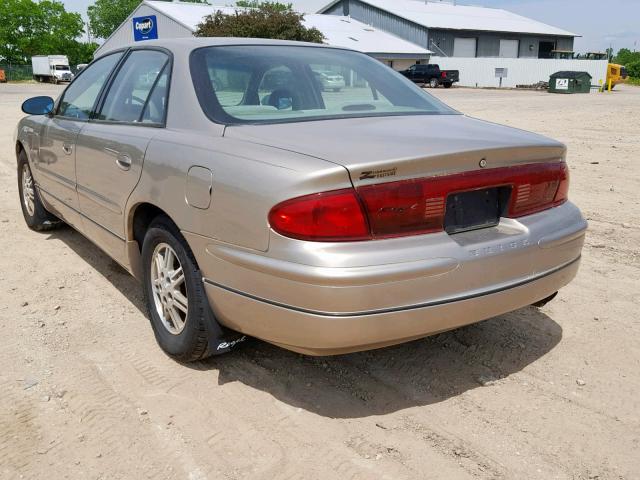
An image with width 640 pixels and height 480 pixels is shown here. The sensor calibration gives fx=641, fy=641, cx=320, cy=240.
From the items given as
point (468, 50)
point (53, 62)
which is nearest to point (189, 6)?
point (53, 62)

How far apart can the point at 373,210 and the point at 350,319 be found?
44 centimetres

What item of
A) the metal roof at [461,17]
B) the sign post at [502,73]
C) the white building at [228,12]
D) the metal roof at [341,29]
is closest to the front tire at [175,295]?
the white building at [228,12]

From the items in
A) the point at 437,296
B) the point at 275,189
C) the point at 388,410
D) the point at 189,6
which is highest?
the point at 189,6

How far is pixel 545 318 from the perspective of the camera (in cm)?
395

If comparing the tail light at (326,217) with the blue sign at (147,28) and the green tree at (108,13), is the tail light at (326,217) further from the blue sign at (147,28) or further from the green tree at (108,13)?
the green tree at (108,13)

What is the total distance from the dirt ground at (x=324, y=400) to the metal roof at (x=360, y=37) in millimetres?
48524

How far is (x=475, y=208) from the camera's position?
2.84 m

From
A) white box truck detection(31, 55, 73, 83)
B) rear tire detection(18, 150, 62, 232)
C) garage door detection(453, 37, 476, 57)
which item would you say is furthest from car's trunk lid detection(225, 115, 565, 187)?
garage door detection(453, 37, 476, 57)

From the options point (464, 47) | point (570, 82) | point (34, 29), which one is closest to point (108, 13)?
point (34, 29)

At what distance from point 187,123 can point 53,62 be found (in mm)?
58712

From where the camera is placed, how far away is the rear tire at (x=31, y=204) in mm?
5730

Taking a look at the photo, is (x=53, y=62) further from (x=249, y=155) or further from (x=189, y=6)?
(x=249, y=155)

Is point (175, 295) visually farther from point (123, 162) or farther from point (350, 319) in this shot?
point (350, 319)

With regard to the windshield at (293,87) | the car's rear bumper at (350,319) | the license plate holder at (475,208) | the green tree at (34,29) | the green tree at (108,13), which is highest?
the green tree at (108,13)
